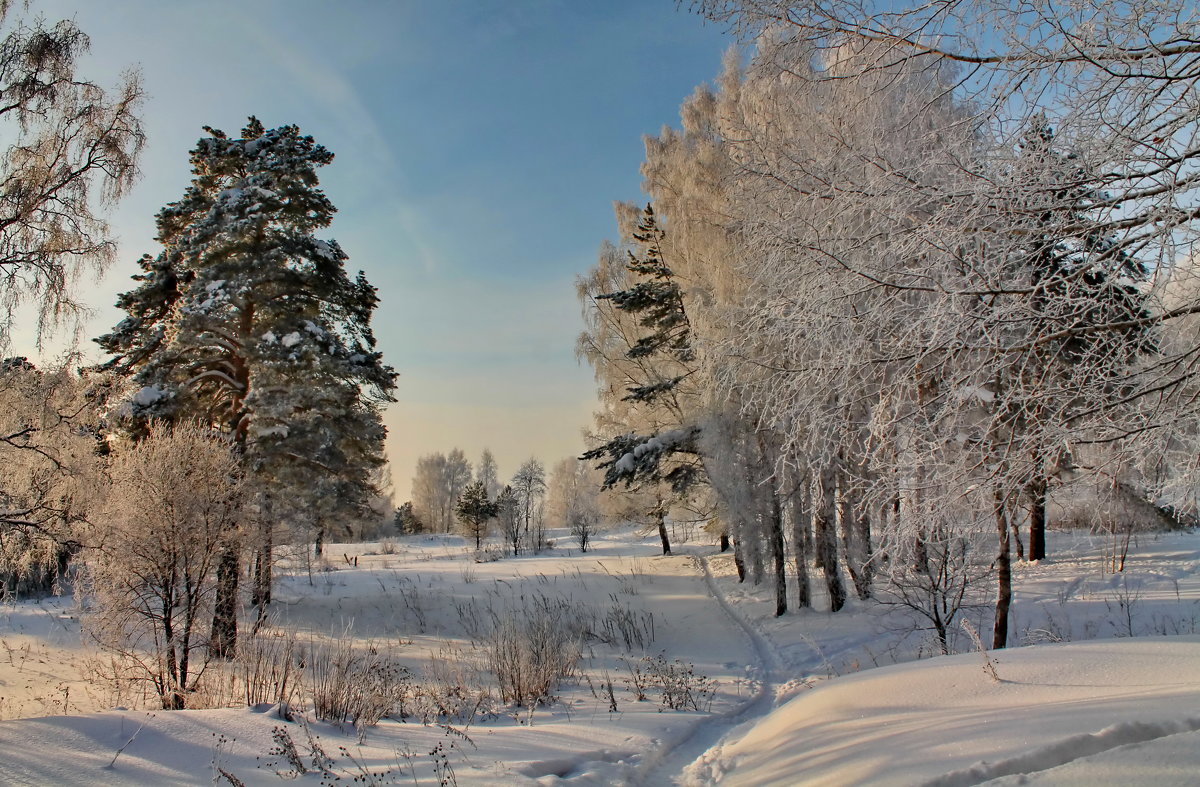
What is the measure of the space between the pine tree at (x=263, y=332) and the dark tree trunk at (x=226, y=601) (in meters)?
2.21

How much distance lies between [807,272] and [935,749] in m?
2.36

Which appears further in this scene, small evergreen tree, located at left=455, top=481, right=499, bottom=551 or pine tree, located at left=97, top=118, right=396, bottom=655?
small evergreen tree, located at left=455, top=481, right=499, bottom=551

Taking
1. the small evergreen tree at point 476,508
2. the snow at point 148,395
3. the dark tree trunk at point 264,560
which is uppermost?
the snow at point 148,395

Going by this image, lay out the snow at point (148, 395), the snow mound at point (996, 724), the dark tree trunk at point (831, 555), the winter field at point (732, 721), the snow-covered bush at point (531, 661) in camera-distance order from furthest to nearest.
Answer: the snow at point (148, 395) → the dark tree trunk at point (831, 555) → the snow-covered bush at point (531, 661) → the winter field at point (732, 721) → the snow mound at point (996, 724)

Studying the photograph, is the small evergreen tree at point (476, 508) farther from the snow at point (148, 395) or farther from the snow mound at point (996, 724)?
the snow mound at point (996, 724)

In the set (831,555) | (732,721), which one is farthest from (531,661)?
(831,555)

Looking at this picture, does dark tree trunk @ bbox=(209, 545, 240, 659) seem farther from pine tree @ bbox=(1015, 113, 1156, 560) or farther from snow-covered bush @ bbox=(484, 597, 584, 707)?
pine tree @ bbox=(1015, 113, 1156, 560)

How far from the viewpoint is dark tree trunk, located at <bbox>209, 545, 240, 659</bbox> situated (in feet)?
28.8

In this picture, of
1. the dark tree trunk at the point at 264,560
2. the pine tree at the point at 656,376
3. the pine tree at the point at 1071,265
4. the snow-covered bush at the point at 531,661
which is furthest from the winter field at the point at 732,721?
the pine tree at the point at 656,376

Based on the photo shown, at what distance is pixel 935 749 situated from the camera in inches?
97.5

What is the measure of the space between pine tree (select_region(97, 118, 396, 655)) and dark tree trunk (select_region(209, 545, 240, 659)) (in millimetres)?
2207

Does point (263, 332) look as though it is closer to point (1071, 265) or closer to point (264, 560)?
point (264, 560)

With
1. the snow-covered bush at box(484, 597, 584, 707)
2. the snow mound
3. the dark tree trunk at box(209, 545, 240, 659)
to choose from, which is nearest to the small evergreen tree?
the dark tree trunk at box(209, 545, 240, 659)

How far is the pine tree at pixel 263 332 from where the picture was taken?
1241 centimetres
